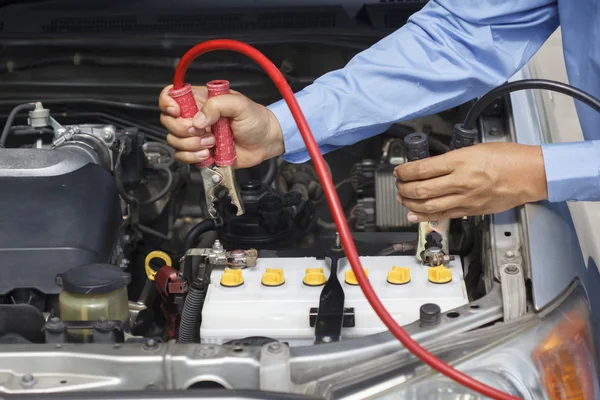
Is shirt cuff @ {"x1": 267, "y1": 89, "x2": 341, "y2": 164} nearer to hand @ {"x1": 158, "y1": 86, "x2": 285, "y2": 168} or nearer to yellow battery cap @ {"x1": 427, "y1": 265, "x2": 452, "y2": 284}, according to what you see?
hand @ {"x1": 158, "y1": 86, "x2": 285, "y2": 168}

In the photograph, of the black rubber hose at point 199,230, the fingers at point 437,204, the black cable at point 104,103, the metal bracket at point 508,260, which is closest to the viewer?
the metal bracket at point 508,260

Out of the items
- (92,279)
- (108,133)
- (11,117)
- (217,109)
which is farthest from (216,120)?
(11,117)

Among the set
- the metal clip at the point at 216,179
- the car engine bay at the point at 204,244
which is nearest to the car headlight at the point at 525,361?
the car engine bay at the point at 204,244

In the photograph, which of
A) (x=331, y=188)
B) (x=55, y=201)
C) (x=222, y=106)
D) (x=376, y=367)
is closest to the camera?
(x=331, y=188)

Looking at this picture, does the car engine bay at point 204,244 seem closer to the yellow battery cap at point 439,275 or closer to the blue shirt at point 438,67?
the yellow battery cap at point 439,275

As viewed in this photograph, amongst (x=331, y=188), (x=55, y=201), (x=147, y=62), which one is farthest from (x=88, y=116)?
(x=331, y=188)

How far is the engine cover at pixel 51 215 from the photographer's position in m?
1.57

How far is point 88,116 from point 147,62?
0.69ft

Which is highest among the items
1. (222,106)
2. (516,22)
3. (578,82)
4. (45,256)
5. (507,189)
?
(516,22)

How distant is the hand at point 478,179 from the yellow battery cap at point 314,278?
214mm

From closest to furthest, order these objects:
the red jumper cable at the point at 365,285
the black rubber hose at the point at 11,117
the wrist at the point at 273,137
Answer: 1. the red jumper cable at the point at 365,285
2. the wrist at the point at 273,137
3. the black rubber hose at the point at 11,117

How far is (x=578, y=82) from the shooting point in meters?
1.84

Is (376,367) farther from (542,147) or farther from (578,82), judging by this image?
(578,82)

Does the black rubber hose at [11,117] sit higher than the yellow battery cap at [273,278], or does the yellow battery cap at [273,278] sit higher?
the black rubber hose at [11,117]
